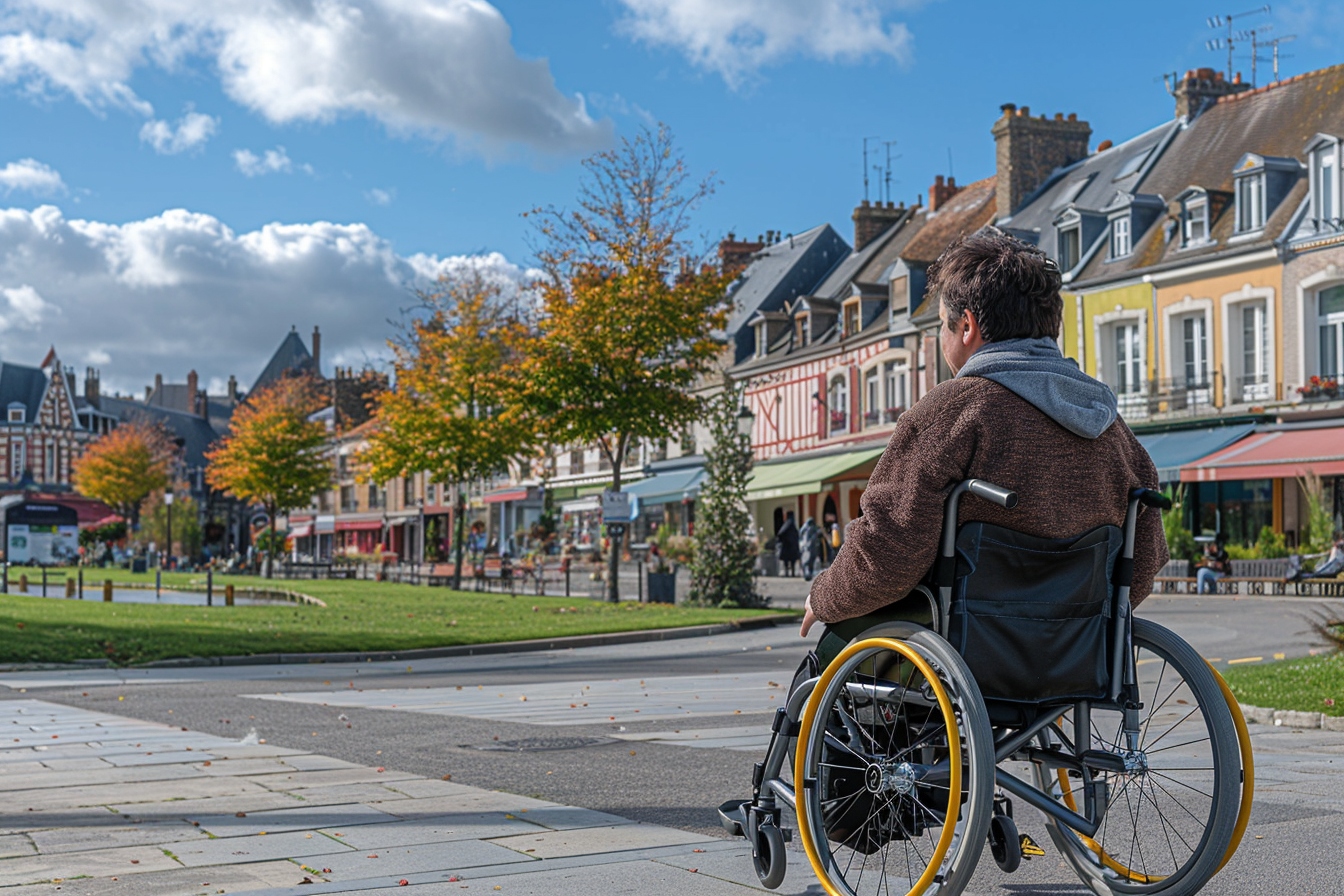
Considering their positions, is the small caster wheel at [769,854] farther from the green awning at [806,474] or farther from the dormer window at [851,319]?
the dormer window at [851,319]

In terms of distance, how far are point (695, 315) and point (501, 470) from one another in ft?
43.5

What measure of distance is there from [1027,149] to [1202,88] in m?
4.99

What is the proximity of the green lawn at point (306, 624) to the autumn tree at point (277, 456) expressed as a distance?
22820mm

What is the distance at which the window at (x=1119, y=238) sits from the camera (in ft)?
105

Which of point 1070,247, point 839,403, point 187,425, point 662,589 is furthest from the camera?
point 187,425

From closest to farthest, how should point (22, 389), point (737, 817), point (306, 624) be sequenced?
point (737, 817)
point (306, 624)
point (22, 389)

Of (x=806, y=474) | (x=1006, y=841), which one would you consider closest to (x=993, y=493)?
(x=1006, y=841)

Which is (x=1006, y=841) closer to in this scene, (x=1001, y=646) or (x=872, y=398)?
(x=1001, y=646)

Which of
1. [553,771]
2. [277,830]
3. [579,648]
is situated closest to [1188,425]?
[579,648]

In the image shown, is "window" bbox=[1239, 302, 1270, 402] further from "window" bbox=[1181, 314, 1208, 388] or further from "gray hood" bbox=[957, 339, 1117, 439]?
"gray hood" bbox=[957, 339, 1117, 439]

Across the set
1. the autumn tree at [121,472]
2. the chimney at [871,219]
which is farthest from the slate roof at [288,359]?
the chimney at [871,219]

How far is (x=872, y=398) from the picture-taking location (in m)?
39.0

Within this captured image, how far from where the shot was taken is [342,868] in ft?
14.5

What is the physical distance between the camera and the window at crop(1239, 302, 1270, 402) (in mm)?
27922
